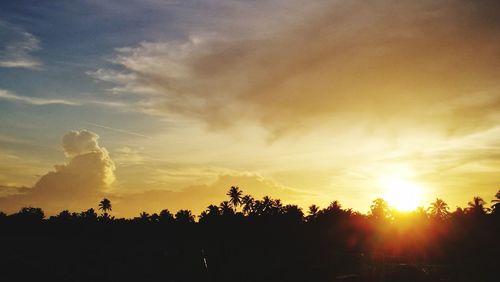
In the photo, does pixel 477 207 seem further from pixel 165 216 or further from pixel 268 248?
pixel 165 216

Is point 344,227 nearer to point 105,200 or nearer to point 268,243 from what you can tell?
point 268,243

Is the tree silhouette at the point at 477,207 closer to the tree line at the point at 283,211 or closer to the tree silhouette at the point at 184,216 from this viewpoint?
the tree line at the point at 283,211

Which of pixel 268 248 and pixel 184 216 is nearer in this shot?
pixel 268 248

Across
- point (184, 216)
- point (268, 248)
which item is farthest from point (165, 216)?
point (268, 248)

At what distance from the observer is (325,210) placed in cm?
8612

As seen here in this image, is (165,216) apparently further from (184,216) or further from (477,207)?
(477,207)

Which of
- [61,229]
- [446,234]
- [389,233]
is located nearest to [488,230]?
[446,234]

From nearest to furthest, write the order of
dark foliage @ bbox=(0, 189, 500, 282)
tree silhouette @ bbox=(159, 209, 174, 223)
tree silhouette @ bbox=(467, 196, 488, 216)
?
1. dark foliage @ bbox=(0, 189, 500, 282)
2. tree silhouette @ bbox=(467, 196, 488, 216)
3. tree silhouette @ bbox=(159, 209, 174, 223)

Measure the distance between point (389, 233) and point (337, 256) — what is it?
4679 centimetres

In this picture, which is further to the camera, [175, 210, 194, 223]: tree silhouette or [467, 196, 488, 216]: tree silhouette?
[175, 210, 194, 223]: tree silhouette

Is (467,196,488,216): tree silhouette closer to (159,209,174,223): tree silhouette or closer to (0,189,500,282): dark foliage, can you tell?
(0,189,500,282): dark foliage

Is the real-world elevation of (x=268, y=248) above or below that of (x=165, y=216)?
below

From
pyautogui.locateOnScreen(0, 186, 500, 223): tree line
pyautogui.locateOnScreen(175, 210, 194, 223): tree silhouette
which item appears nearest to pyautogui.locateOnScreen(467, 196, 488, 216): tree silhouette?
pyautogui.locateOnScreen(0, 186, 500, 223): tree line

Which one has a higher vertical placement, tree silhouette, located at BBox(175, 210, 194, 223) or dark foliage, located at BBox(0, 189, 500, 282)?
tree silhouette, located at BBox(175, 210, 194, 223)
